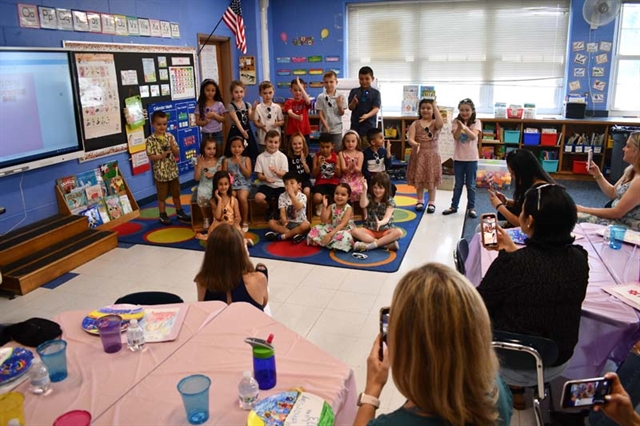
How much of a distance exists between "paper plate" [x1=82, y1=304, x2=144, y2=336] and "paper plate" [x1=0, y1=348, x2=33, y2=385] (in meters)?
0.24

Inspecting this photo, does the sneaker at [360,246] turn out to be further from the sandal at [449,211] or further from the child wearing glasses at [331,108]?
the child wearing glasses at [331,108]

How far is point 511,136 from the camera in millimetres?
7707

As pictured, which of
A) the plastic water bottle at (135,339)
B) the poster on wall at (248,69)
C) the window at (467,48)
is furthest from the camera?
the poster on wall at (248,69)

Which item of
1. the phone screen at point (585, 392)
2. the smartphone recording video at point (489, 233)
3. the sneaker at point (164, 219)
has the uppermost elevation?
the smartphone recording video at point (489, 233)

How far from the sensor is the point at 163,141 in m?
5.85

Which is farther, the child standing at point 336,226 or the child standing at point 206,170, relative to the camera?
the child standing at point 206,170

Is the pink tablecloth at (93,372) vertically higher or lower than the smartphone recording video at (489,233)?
lower

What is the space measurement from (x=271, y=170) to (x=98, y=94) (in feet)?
6.74

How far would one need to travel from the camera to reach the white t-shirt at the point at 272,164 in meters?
5.66

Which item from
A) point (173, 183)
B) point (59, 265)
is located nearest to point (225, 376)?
point (59, 265)

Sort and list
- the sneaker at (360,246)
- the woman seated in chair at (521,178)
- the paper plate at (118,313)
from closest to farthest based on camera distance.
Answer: the paper plate at (118,313) < the woman seated in chair at (521,178) < the sneaker at (360,246)

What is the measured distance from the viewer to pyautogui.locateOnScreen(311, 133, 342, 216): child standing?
224 inches

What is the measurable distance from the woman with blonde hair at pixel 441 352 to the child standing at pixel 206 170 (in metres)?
4.46


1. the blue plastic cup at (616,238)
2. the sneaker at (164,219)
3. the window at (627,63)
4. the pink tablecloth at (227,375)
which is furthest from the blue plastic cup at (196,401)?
the window at (627,63)
